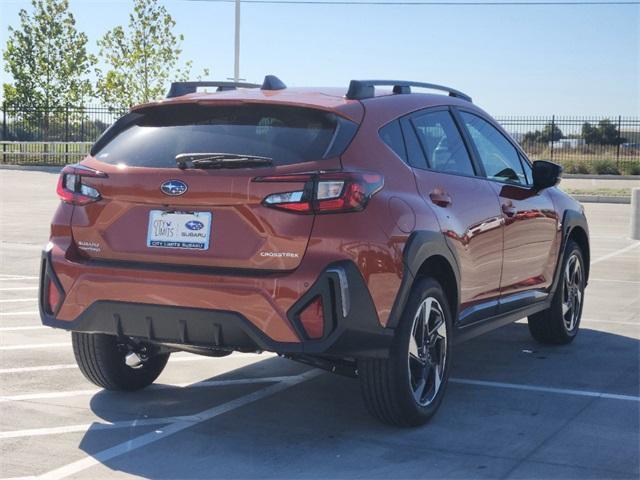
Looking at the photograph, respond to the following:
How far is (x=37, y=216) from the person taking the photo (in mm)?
18203

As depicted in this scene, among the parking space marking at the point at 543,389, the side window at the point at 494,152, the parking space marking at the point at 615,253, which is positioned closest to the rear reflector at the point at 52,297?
the parking space marking at the point at 543,389

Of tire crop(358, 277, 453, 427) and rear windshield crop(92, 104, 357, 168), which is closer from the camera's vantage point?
rear windshield crop(92, 104, 357, 168)

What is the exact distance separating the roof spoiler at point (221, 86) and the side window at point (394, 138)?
0.74 metres

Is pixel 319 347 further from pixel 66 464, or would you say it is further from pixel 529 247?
pixel 529 247

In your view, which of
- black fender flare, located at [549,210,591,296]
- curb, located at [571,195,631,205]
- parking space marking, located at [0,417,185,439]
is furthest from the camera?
curb, located at [571,195,631,205]

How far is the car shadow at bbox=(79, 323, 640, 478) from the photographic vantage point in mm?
4910

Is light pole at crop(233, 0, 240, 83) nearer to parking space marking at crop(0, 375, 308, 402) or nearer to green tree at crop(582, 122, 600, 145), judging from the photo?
green tree at crop(582, 122, 600, 145)

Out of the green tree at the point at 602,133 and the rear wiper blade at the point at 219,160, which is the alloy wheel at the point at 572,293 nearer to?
the rear wiper blade at the point at 219,160

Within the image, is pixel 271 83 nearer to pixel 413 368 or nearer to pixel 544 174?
pixel 413 368

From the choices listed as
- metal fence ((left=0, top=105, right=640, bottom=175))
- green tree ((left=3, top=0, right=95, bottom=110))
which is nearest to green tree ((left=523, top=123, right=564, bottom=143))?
metal fence ((left=0, top=105, right=640, bottom=175))

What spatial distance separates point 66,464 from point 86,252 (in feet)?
3.63

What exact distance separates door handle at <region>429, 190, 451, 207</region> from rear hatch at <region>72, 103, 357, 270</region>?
2.27 feet

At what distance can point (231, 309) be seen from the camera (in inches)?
195

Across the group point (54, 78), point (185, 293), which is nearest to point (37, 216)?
point (185, 293)
